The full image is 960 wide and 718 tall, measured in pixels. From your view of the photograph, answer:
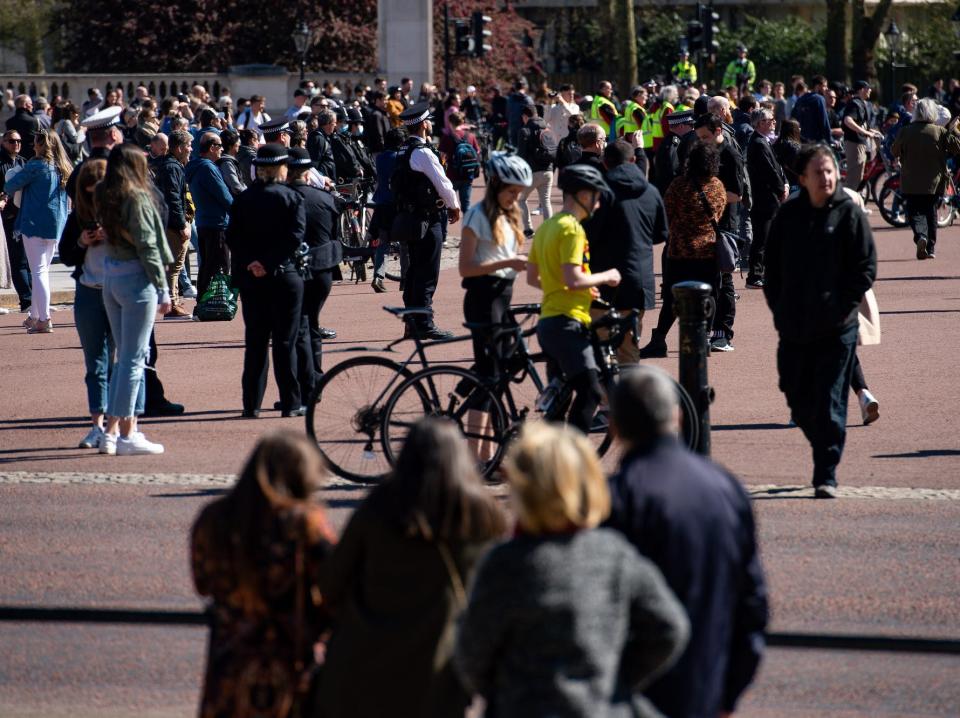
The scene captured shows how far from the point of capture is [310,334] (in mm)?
11508

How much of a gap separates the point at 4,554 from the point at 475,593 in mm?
4627

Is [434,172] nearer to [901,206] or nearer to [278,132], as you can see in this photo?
[278,132]

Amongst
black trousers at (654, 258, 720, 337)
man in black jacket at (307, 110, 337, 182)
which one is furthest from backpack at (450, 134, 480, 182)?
black trousers at (654, 258, 720, 337)

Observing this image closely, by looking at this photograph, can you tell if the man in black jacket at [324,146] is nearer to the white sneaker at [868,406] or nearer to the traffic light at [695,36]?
the white sneaker at [868,406]

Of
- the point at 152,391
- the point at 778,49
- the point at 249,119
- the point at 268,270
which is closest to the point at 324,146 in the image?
the point at 249,119

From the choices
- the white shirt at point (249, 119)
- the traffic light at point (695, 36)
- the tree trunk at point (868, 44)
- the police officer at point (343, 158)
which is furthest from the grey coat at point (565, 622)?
the tree trunk at point (868, 44)

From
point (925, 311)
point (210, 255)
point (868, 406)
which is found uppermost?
point (210, 255)

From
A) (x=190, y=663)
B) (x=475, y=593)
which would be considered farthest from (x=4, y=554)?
(x=475, y=593)

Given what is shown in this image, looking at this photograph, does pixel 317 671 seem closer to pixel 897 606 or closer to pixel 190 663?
pixel 190 663

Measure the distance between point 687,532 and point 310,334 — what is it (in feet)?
25.4

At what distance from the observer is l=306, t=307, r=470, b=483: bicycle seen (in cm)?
882

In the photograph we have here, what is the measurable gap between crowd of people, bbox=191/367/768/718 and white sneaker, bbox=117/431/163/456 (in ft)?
19.0

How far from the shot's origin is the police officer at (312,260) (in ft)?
37.0

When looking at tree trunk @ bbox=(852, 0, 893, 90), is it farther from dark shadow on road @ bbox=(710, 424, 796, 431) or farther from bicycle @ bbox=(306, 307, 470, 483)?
bicycle @ bbox=(306, 307, 470, 483)
